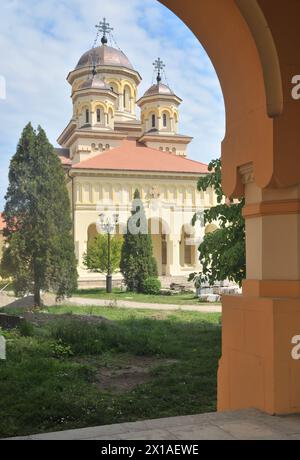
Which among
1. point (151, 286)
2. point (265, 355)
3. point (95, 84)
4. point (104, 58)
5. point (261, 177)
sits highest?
point (104, 58)

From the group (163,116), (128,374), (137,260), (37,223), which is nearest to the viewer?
(128,374)

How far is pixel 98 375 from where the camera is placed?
7055mm

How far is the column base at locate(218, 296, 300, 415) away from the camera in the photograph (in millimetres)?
3090

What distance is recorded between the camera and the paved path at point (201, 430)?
8.42 ft

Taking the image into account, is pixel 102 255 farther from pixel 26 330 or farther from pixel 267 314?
pixel 267 314

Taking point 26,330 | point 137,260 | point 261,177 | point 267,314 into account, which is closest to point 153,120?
point 137,260

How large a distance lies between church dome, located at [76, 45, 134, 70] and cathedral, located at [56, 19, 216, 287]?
85 mm

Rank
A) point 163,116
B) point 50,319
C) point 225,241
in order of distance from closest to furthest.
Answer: point 225,241, point 50,319, point 163,116

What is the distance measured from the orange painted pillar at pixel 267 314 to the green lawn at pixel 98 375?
73.4 inches

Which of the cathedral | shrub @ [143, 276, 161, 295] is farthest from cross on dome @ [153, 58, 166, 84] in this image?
shrub @ [143, 276, 161, 295]

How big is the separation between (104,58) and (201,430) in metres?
45.2

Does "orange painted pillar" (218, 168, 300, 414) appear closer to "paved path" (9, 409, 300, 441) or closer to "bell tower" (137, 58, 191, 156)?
"paved path" (9, 409, 300, 441)

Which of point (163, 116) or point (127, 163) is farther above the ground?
point (163, 116)
